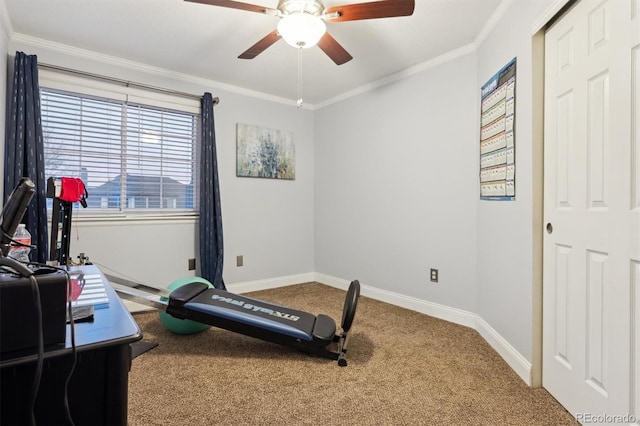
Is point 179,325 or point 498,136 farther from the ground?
point 498,136

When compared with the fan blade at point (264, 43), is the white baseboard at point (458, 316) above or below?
below

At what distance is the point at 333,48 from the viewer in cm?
228

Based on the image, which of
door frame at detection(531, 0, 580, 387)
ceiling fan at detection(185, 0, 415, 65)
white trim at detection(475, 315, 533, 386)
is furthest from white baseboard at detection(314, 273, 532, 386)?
ceiling fan at detection(185, 0, 415, 65)

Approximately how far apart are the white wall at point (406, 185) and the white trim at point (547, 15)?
87cm

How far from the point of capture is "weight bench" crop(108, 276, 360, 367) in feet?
6.78

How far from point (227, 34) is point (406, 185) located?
6.74 feet

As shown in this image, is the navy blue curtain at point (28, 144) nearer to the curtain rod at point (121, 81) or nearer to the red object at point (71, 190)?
the curtain rod at point (121, 81)

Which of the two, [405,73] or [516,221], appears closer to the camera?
[516,221]

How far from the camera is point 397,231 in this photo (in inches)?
131

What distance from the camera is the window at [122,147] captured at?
9.16ft

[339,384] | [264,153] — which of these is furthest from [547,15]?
[264,153]

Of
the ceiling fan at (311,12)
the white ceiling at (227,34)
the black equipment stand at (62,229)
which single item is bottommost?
the black equipment stand at (62,229)

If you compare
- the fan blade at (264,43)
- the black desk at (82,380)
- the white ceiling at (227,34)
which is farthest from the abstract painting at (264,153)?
the black desk at (82,380)

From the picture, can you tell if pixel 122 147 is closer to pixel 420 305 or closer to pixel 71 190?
pixel 71 190
